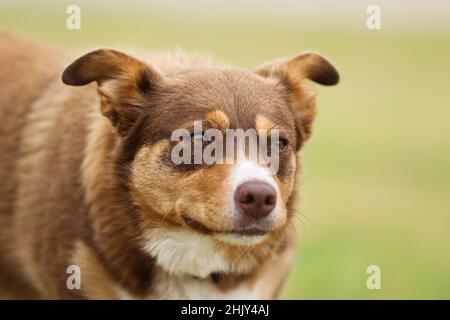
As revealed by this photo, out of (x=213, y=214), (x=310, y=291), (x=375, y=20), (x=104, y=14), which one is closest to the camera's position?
(x=213, y=214)

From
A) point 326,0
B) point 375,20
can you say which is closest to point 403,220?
point 375,20

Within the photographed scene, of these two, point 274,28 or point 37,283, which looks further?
point 274,28

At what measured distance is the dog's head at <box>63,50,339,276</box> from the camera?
5.34 m

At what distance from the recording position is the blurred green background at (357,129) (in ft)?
29.5

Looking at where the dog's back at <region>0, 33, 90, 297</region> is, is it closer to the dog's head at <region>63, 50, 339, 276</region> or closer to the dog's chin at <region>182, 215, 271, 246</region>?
the dog's head at <region>63, 50, 339, 276</region>

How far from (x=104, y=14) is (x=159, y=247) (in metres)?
21.3

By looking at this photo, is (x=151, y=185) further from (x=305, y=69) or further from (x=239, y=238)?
(x=305, y=69)

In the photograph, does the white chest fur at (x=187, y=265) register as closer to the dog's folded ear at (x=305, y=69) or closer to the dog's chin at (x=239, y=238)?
the dog's chin at (x=239, y=238)

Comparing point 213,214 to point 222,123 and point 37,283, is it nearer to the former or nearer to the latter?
point 222,123

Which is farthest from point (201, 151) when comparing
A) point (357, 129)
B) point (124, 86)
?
point (357, 129)

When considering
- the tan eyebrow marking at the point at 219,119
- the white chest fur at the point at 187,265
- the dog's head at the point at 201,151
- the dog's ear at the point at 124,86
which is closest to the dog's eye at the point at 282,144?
the dog's head at the point at 201,151

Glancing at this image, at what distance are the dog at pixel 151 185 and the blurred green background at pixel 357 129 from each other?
0.71m

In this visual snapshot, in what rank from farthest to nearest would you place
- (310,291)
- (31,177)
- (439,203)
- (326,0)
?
(326,0) < (439,203) < (310,291) < (31,177)

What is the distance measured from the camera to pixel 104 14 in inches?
1039
